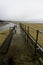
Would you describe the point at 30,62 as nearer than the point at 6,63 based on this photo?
No

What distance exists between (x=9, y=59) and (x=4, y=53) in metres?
0.34

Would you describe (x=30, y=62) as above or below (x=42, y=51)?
below

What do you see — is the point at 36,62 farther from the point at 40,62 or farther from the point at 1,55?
the point at 1,55

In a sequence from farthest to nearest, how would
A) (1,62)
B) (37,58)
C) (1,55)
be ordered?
(37,58), (1,62), (1,55)

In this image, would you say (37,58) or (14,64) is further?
(37,58)

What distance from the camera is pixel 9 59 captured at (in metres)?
5.86

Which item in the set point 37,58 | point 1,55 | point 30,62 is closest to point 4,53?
point 1,55

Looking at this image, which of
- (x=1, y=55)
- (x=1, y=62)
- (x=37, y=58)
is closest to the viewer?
(x=1, y=55)

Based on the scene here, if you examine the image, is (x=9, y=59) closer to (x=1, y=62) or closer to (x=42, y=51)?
(x=1, y=62)

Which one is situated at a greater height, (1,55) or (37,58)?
(1,55)

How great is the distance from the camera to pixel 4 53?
19.9 feet

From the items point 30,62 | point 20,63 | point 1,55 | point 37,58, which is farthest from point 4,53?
point 37,58

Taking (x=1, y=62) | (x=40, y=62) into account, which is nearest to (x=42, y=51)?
(x=40, y=62)

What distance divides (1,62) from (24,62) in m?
0.96
